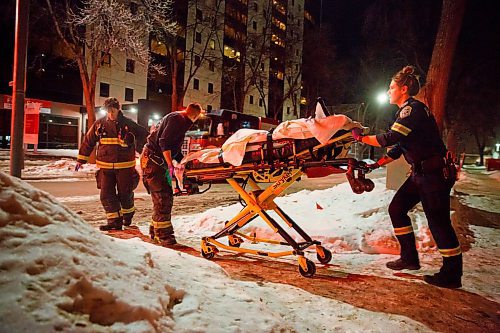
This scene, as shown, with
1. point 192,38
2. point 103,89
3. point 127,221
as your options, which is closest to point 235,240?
point 127,221

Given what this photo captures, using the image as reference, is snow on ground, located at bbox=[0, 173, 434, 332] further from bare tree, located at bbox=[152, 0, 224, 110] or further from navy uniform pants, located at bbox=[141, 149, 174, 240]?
bare tree, located at bbox=[152, 0, 224, 110]

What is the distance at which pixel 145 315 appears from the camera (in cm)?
176

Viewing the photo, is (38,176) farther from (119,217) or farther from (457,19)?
(457,19)

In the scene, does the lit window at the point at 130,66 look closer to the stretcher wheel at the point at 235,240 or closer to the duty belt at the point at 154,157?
the duty belt at the point at 154,157

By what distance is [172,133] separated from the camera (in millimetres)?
4660

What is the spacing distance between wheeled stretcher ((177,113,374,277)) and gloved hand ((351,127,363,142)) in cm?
7

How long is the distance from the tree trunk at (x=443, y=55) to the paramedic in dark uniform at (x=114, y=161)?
18.3 ft

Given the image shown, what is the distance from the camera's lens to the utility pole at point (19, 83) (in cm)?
530

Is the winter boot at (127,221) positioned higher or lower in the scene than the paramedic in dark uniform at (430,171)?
lower

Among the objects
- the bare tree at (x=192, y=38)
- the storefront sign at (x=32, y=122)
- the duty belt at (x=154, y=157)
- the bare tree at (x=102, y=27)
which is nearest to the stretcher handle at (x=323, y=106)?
the duty belt at (x=154, y=157)

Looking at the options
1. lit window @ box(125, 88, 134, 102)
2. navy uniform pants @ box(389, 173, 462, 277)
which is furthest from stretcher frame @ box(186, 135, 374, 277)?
lit window @ box(125, 88, 134, 102)

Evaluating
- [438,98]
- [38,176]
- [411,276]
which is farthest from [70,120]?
[411,276]

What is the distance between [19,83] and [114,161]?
69.6 inches

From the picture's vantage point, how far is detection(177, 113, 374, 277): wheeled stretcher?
3531mm
